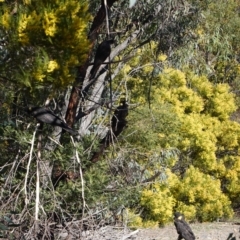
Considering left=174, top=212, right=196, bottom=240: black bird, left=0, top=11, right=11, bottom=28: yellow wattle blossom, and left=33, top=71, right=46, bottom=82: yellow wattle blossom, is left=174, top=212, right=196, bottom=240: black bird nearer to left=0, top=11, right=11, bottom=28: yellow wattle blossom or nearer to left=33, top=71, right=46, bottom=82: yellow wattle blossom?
left=33, top=71, right=46, bottom=82: yellow wattle blossom

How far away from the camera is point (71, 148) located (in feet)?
26.9

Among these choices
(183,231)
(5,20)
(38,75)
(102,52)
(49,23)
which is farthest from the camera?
(183,231)

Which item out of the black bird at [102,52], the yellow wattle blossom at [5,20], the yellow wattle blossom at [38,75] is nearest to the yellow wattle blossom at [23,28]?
the yellow wattle blossom at [5,20]

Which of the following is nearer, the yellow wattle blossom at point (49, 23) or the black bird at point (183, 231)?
the yellow wattle blossom at point (49, 23)

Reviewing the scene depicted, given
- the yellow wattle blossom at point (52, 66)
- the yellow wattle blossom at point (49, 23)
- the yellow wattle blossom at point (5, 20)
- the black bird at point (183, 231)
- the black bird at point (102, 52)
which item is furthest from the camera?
the black bird at point (183, 231)

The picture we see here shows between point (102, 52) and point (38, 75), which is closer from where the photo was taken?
point (38, 75)

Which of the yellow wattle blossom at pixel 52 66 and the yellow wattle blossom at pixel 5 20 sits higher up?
the yellow wattle blossom at pixel 5 20

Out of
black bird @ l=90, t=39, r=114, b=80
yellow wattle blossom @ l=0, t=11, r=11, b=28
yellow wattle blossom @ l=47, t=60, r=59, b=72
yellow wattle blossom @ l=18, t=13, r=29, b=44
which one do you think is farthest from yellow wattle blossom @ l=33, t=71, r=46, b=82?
black bird @ l=90, t=39, r=114, b=80

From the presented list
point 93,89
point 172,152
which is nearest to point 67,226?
point 93,89

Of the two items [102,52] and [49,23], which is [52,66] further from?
[102,52]

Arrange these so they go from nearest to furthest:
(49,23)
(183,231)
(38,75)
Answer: (49,23), (38,75), (183,231)

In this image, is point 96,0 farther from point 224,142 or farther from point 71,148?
point 224,142

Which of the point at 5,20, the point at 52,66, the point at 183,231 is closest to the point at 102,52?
the point at 52,66

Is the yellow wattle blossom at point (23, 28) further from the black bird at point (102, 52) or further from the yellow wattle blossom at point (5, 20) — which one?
the black bird at point (102, 52)
